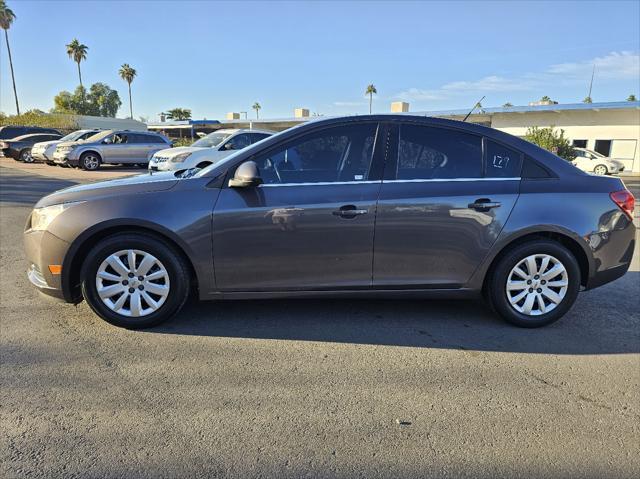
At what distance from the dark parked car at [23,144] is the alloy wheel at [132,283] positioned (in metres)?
23.3

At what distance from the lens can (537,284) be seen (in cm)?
404

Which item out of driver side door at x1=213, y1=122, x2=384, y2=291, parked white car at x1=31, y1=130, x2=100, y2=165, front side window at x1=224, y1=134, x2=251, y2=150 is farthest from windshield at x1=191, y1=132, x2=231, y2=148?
parked white car at x1=31, y1=130, x2=100, y2=165

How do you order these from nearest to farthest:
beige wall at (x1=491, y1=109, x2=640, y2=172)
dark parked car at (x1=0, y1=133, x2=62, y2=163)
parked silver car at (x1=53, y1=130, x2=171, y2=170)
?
parked silver car at (x1=53, y1=130, x2=171, y2=170)
dark parked car at (x1=0, y1=133, x2=62, y2=163)
beige wall at (x1=491, y1=109, x2=640, y2=172)

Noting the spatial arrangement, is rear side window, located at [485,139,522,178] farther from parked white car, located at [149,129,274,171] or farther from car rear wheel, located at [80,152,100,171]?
car rear wheel, located at [80,152,100,171]

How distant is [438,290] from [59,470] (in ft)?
9.48

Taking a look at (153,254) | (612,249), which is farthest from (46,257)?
(612,249)

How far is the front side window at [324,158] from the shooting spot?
3830 millimetres

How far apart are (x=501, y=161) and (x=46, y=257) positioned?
3.73 meters

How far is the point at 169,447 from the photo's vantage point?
2.45 metres

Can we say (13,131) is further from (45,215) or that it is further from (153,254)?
(153,254)

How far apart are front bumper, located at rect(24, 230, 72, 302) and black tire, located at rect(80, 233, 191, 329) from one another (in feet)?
0.59

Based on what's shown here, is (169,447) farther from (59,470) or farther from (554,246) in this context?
(554,246)

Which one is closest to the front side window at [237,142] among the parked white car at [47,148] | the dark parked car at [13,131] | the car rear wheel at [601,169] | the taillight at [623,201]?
the taillight at [623,201]

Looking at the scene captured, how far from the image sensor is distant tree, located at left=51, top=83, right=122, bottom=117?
8124 centimetres
